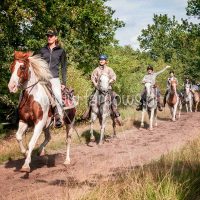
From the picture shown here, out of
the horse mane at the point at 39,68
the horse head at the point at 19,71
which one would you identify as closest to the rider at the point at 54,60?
the horse mane at the point at 39,68

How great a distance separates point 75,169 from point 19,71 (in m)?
2.75

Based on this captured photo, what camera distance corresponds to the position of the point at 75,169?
9758 millimetres

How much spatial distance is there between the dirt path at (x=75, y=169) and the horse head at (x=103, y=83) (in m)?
1.99

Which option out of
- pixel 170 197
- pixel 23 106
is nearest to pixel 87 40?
pixel 23 106

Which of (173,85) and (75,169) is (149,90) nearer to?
(173,85)

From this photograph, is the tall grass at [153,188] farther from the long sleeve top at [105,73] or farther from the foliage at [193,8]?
the foliage at [193,8]

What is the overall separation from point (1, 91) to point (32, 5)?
4566 millimetres

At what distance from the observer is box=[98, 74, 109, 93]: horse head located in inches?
555

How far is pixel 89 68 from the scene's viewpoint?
27.0 m

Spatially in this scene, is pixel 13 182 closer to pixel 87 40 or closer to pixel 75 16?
pixel 75 16

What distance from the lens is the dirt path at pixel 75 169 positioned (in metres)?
7.35

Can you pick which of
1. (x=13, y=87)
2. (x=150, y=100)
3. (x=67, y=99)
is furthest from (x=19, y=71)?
(x=150, y=100)

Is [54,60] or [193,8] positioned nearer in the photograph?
[54,60]

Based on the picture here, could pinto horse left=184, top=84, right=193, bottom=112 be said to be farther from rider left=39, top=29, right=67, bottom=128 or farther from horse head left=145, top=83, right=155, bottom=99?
rider left=39, top=29, right=67, bottom=128
